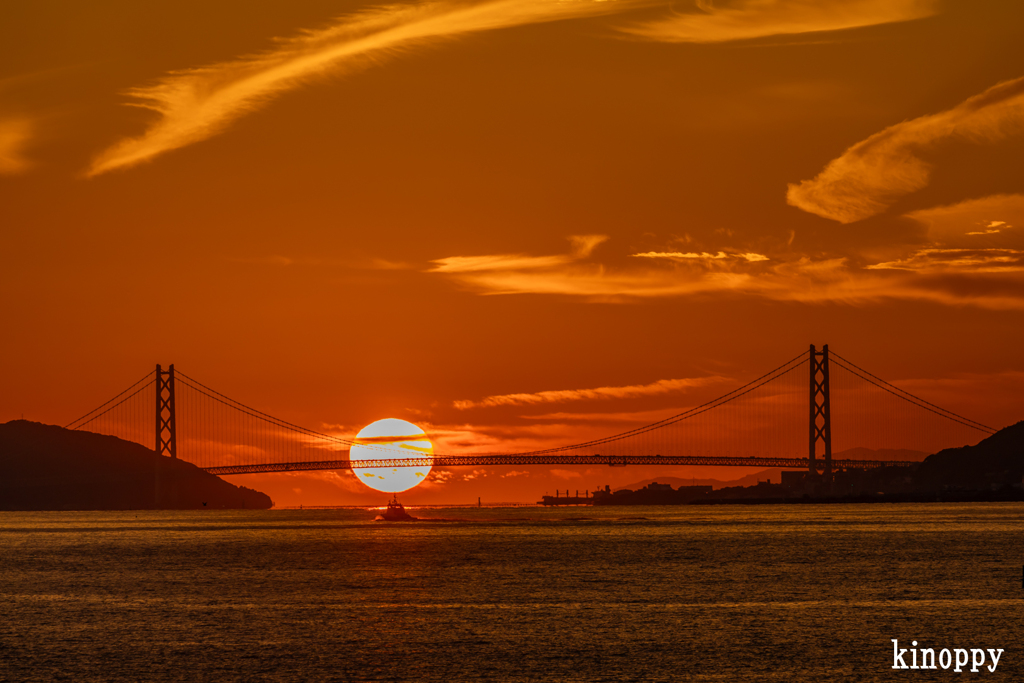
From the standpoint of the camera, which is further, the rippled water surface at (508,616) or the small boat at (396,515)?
the small boat at (396,515)

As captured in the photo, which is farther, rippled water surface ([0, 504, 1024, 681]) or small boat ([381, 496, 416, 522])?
small boat ([381, 496, 416, 522])

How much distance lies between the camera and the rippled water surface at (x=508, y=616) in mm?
18312

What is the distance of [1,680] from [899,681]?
13.0 metres

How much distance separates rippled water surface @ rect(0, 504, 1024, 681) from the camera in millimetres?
18312

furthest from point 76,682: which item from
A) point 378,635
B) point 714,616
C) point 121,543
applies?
point 121,543

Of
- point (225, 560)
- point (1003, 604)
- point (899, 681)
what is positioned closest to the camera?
point (899, 681)

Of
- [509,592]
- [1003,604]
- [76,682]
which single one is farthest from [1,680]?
[1003,604]

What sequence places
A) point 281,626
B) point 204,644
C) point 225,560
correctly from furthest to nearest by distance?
point 225,560, point 281,626, point 204,644

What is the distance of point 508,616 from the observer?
25.9 metres

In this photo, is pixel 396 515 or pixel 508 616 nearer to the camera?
pixel 508 616

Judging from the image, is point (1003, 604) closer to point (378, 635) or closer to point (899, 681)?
point (899, 681)

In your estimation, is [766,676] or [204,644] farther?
[204,644]

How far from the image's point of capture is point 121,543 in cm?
7169

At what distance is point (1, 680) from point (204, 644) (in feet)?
14.9
